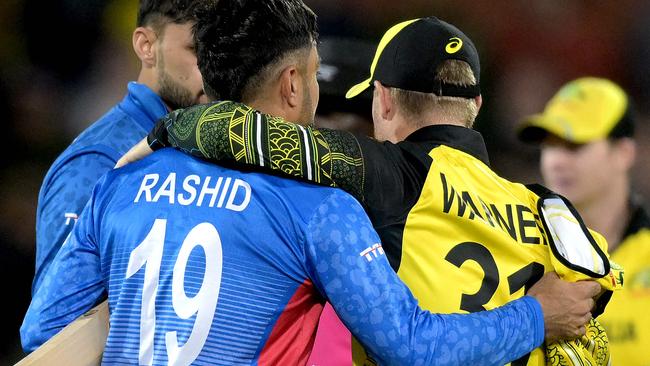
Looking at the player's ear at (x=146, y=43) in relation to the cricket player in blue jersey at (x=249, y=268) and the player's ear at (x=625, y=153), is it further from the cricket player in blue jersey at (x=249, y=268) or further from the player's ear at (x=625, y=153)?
the player's ear at (x=625, y=153)

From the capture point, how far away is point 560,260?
2.13 m

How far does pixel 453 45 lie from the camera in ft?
7.61

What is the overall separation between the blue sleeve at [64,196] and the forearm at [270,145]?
0.90 m

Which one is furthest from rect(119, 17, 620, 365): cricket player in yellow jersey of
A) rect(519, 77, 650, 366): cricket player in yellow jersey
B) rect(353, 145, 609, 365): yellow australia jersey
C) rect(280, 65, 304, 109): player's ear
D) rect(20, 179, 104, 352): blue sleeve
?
rect(519, 77, 650, 366): cricket player in yellow jersey

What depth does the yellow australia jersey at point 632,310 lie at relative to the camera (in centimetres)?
396

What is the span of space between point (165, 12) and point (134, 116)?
355 millimetres

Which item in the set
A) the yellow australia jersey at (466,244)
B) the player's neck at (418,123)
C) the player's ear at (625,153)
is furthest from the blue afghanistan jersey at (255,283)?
the player's ear at (625,153)

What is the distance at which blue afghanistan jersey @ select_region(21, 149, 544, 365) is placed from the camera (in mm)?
1824

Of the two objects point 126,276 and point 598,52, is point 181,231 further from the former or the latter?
point 598,52

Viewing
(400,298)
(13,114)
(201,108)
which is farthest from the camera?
(13,114)

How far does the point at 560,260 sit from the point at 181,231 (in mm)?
852

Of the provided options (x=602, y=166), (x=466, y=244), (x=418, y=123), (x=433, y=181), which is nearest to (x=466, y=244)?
(x=466, y=244)

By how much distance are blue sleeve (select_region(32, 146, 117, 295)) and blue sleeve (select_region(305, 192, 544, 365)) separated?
113 cm

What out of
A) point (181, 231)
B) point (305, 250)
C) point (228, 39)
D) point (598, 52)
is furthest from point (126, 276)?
point (598, 52)
